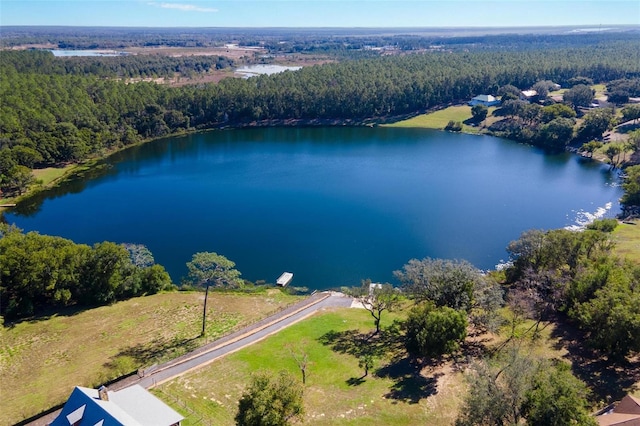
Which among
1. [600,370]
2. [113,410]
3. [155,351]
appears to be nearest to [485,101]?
[600,370]

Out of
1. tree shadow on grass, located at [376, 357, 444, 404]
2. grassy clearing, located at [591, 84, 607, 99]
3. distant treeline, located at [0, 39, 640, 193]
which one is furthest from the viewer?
grassy clearing, located at [591, 84, 607, 99]

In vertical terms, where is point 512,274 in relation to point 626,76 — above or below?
below

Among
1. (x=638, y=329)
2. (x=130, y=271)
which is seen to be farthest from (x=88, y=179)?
(x=638, y=329)

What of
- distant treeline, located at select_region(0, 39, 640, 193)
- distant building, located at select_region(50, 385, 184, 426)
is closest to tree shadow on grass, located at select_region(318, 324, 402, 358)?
distant building, located at select_region(50, 385, 184, 426)

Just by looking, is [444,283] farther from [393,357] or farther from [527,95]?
[527,95]

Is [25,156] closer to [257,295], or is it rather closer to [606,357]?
[257,295]

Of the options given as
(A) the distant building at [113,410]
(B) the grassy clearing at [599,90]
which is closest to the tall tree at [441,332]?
(A) the distant building at [113,410]

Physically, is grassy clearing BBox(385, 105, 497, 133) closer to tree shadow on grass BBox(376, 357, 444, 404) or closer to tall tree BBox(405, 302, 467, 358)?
tall tree BBox(405, 302, 467, 358)
